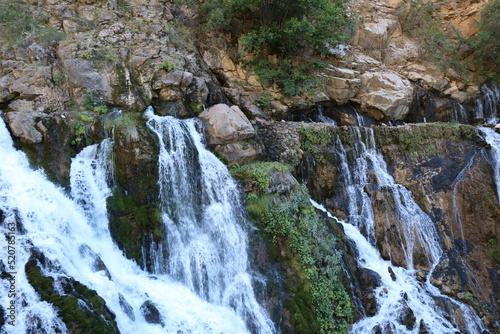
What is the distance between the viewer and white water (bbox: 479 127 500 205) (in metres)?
11.5

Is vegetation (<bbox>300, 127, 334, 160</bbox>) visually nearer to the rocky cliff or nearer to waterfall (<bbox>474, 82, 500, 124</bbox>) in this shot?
the rocky cliff

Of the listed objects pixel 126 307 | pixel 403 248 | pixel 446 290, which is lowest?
pixel 446 290

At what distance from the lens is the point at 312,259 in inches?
318

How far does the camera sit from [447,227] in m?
10.8

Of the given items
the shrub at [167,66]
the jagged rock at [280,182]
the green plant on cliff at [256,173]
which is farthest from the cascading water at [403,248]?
the shrub at [167,66]

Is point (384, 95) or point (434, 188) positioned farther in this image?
point (384, 95)

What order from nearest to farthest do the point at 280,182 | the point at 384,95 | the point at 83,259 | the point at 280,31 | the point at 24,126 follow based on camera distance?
the point at 83,259
the point at 24,126
the point at 280,182
the point at 280,31
the point at 384,95

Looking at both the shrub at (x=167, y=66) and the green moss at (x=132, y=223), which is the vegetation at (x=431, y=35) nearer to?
the shrub at (x=167, y=66)

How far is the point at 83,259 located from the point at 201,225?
111 inches

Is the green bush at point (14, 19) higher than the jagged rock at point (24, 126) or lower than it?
higher

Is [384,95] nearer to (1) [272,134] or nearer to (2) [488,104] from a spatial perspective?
(2) [488,104]

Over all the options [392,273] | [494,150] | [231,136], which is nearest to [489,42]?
[494,150]

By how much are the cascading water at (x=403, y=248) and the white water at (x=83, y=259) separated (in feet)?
11.6

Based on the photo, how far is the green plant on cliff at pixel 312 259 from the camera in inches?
294
